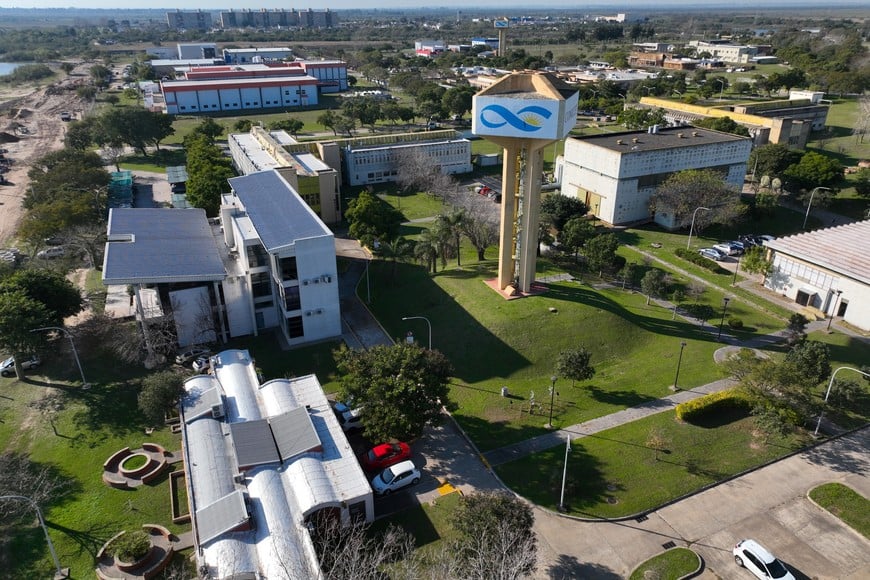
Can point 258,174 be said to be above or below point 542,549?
above

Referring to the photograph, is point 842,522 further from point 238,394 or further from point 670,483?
point 238,394

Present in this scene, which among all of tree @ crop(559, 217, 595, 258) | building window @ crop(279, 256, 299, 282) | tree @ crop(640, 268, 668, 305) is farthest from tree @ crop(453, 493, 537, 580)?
tree @ crop(559, 217, 595, 258)

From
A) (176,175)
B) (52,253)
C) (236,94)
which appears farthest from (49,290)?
(236,94)

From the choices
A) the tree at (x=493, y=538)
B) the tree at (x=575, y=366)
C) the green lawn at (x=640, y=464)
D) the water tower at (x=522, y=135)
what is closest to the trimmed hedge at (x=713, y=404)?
the green lawn at (x=640, y=464)

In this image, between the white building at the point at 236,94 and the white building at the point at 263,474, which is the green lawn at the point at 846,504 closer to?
the white building at the point at 263,474

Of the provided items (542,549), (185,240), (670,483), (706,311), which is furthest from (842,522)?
(185,240)

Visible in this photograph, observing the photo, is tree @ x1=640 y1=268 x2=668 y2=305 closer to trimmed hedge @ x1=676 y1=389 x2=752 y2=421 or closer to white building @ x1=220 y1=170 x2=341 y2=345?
trimmed hedge @ x1=676 y1=389 x2=752 y2=421
